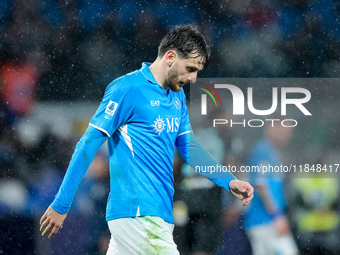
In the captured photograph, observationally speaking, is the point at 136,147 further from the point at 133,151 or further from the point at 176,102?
the point at 176,102

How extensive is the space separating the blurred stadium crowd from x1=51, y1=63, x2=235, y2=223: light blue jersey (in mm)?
3001

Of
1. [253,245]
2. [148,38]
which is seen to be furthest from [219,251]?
[148,38]

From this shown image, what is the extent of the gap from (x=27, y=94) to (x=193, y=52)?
3.46 m

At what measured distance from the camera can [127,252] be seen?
2.18 metres

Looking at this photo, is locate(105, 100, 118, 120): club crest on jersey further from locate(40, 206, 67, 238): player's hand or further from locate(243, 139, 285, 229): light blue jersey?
locate(243, 139, 285, 229): light blue jersey

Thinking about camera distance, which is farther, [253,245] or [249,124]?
[249,124]

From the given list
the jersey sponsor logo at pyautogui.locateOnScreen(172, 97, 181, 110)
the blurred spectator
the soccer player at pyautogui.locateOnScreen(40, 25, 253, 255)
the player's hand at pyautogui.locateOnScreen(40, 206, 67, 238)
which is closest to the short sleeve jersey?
the soccer player at pyautogui.locateOnScreen(40, 25, 253, 255)

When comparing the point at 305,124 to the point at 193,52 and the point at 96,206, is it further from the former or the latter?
the point at 193,52

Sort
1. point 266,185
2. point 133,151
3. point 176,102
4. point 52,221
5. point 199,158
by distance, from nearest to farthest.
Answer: point 52,221 < point 133,151 < point 176,102 < point 199,158 < point 266,185

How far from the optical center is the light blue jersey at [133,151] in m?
2.13

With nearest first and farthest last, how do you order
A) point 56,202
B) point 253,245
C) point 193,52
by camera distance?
point 56,202 → point 193,52 → point 253,245

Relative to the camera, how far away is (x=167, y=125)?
2.30 m

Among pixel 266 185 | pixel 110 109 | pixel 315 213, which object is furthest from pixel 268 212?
pixel 110 109

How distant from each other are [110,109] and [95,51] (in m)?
3.35
